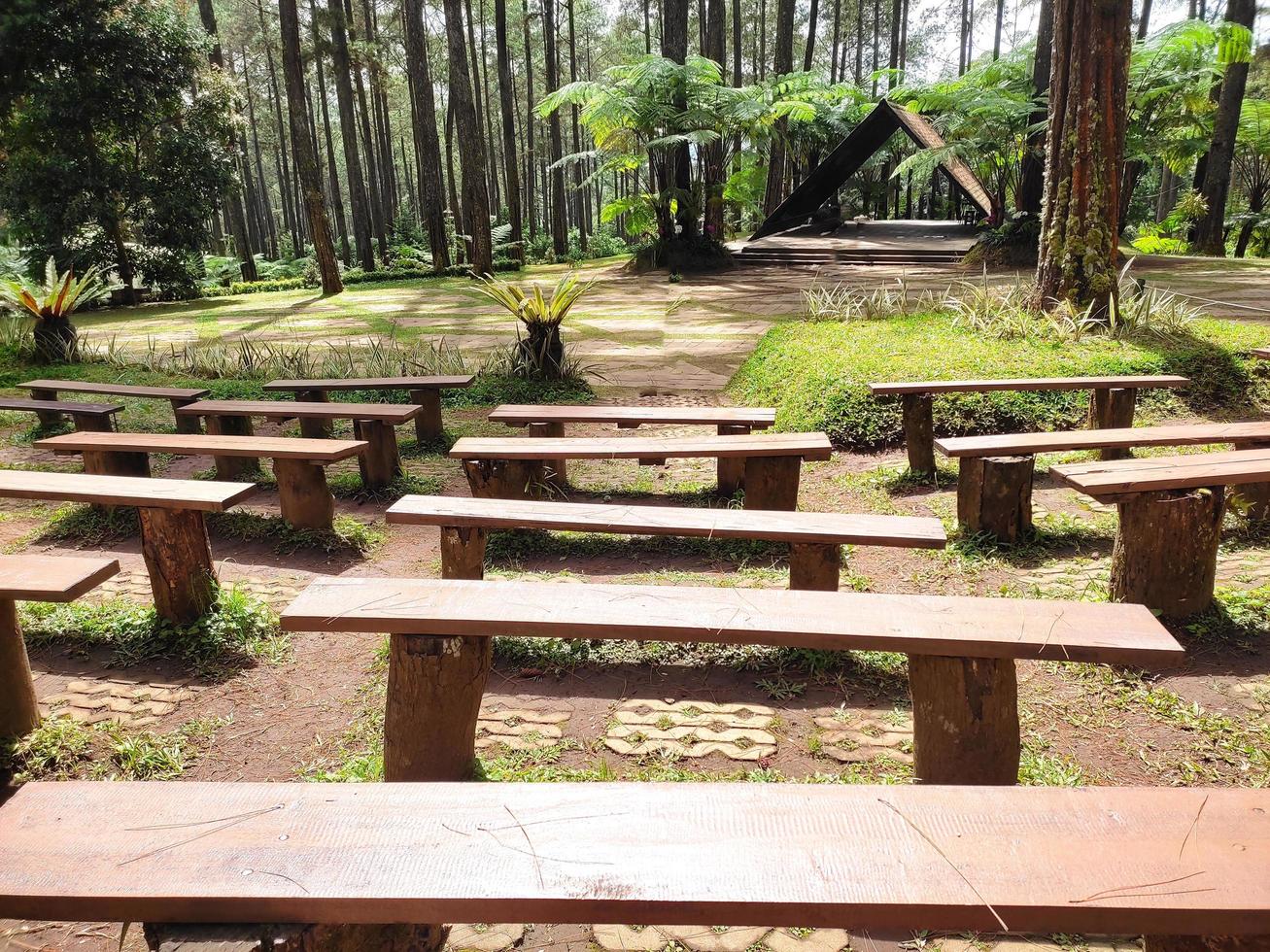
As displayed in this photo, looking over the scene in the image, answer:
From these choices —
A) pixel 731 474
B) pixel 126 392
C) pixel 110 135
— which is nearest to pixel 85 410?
pixel 126 392

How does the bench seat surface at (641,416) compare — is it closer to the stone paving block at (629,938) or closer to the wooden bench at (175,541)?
the wooden bench at (175,541)

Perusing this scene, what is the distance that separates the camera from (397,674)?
2.13m

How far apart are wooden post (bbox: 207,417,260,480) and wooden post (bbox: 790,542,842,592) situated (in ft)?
11.8

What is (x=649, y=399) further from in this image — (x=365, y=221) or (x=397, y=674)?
(x=365, y=221)

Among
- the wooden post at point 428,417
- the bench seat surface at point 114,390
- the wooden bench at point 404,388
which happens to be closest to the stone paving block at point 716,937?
the wooden bench at point 404,388

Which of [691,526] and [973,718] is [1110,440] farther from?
[973,718]

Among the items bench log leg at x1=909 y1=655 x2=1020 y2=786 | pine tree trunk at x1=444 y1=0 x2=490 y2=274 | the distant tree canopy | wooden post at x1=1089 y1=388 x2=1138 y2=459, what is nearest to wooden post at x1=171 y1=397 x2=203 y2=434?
bench log leg at x1=909 y1=655 x2=1020 y2=786

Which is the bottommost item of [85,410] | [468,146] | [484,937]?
[484,937]

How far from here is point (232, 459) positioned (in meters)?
4.95

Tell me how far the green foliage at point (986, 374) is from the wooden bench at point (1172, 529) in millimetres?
2266

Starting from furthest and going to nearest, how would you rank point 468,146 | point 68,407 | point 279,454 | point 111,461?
point 468,146
point 68,407
point 111,461
point 279,454

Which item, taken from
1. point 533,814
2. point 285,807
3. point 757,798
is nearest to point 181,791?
point 285,807

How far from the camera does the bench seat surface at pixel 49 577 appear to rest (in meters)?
2.27

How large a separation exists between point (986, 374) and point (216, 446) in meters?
4.72
